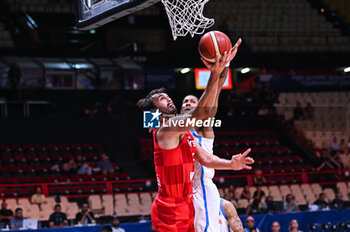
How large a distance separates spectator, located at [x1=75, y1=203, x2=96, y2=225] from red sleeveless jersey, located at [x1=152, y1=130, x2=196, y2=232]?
290 inches

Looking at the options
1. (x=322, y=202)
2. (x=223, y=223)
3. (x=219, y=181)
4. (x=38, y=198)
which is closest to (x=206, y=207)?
(x=223, y=223)

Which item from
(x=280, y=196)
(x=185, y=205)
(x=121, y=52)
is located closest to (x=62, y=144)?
(x=121, y=52)

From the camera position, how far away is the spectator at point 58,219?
447 inches

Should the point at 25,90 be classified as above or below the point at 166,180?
above

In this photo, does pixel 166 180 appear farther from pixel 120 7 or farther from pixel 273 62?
pixel 273 62

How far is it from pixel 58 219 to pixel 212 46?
8.20 metres

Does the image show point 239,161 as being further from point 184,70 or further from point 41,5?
point 41,5

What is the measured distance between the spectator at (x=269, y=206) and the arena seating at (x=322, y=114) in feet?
23.2

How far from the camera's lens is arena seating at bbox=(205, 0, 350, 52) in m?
20.9

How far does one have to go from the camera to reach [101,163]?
15344 mm

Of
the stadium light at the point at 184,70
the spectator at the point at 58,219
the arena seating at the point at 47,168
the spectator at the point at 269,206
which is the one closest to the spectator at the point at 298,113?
the stadium light at the point at 184,70

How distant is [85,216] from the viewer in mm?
11836

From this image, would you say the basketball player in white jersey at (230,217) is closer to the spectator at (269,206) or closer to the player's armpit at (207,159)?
the player's armpit at (207,159)

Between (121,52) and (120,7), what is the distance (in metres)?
12.9
